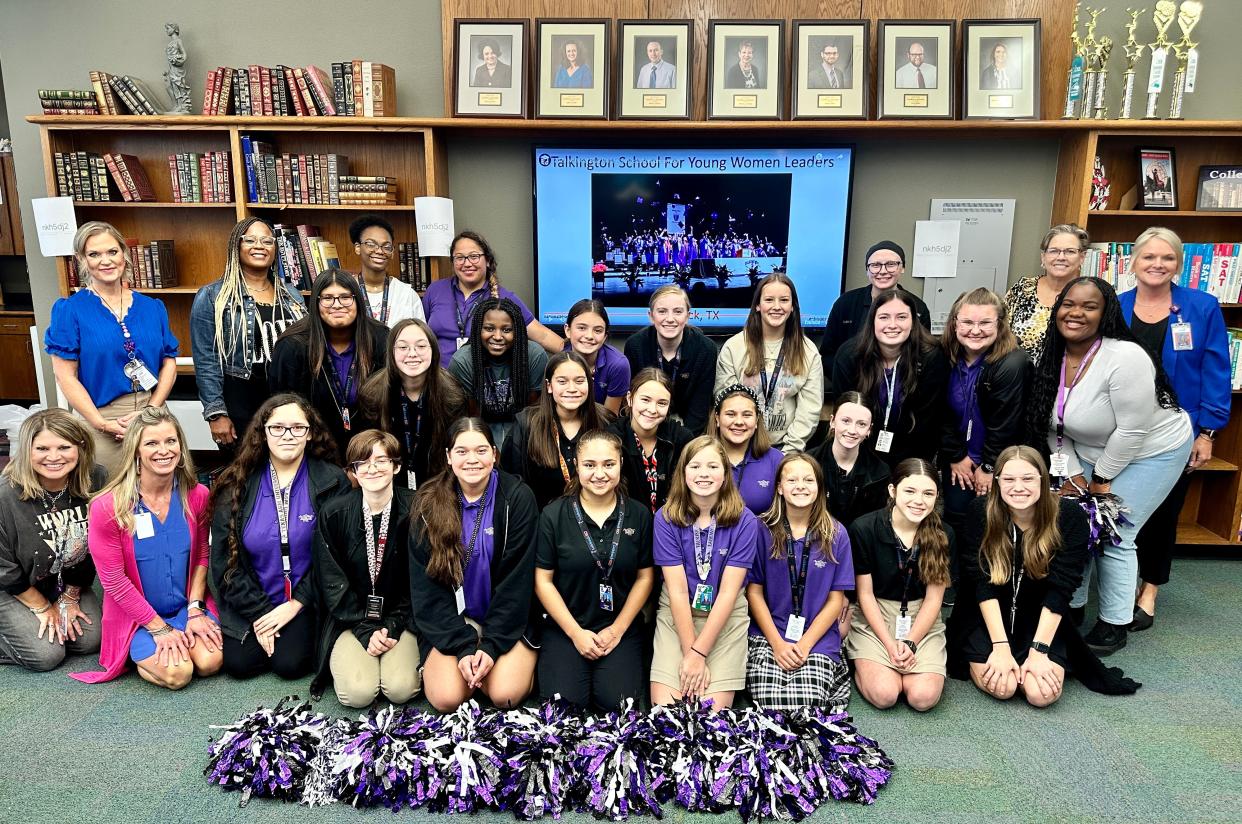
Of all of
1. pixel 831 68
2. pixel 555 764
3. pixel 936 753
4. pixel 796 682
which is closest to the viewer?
pixel 555 764

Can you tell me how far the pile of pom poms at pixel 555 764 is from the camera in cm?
229

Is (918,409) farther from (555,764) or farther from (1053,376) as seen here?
(555,764)

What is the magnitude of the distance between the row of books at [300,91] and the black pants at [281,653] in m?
2.88

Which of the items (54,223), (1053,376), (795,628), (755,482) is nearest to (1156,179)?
(1053,376)

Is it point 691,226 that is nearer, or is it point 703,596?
point 703,596

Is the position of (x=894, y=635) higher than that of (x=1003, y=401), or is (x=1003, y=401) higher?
(x=1003, y=401)

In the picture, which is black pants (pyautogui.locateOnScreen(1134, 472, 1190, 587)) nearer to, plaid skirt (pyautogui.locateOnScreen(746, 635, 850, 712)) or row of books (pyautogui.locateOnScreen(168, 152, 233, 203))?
plaid skirt (pyautogui.locateOnScreen(746, 635, 850, 712))

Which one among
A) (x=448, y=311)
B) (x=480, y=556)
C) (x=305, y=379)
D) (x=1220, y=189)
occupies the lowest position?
(x=480, y=556)

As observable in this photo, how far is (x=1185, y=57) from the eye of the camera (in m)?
4.25

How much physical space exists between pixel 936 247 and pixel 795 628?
2.73 metres

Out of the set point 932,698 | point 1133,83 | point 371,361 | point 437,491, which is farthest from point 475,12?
point 932,698

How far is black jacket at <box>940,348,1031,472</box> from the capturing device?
3.24 meters

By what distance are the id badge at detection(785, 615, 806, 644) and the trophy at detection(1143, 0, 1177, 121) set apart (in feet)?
11.3

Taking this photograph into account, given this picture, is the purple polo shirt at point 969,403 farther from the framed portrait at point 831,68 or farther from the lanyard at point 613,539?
the framed portrait at point 831,68
